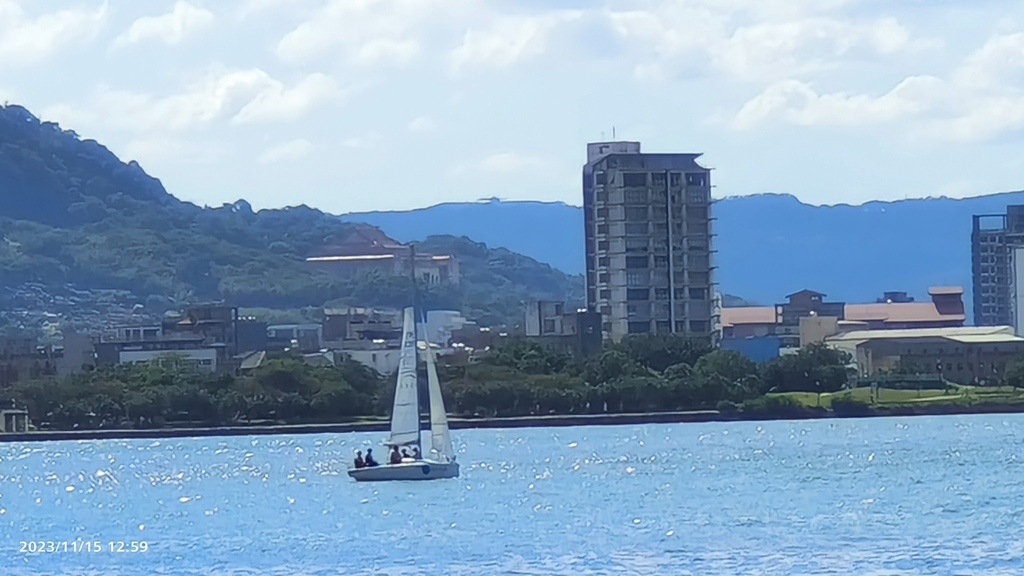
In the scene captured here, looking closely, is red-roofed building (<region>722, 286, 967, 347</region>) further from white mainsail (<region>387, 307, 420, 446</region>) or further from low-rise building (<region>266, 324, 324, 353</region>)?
white mainsail (<region>387, 307, 420, 446</region>)

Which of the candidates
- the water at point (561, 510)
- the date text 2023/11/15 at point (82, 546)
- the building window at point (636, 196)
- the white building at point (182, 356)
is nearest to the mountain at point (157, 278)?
the white building at point (182, 356)

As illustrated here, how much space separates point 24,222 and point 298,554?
170683 millimetres

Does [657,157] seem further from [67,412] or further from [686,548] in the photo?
[686,548]

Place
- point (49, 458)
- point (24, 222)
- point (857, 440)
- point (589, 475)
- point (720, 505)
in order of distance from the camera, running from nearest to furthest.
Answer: point (720, 505), point (589, 475), point (857, 440), point (49, 458), point (24, 222)

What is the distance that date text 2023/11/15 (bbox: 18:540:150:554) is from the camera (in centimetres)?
3294

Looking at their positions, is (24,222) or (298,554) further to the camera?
(24,222)

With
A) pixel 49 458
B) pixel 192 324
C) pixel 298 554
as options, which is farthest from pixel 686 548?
pixel 192 324

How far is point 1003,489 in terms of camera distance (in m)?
39.9

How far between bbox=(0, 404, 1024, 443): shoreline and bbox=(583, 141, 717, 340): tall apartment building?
2146cm

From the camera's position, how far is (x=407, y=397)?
45.8 m

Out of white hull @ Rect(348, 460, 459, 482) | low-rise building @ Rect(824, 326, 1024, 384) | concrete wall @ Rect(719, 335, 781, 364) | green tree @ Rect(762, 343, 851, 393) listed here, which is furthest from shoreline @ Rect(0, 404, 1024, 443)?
white hull @ Rect(348, 460, 459, 482)

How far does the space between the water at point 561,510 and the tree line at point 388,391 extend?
44.4 feet

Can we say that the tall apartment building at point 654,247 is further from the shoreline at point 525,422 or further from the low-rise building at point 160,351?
the shoreline at point 525,422

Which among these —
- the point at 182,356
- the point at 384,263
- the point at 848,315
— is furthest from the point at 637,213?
the point at 384,263
